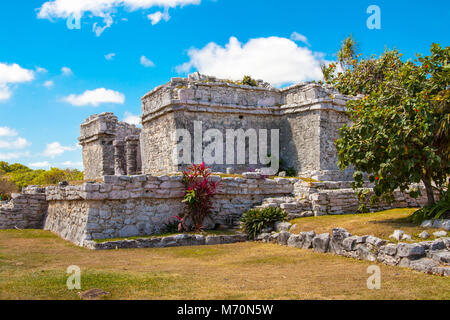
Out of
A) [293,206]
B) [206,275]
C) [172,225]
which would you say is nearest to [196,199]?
[172,225]

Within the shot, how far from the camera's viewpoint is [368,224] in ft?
29.8

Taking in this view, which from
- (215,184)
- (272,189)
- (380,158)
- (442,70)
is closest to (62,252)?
(215,184)

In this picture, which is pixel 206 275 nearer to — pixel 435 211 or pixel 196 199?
pixel 196 199

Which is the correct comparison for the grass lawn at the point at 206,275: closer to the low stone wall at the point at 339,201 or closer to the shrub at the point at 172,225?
the shrub at the point at 172,225

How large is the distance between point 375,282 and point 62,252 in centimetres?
673

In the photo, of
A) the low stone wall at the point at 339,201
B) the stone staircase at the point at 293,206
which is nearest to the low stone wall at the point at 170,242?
the stone staircase at the point at 293,206

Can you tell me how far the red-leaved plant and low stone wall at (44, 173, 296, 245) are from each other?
238 mm

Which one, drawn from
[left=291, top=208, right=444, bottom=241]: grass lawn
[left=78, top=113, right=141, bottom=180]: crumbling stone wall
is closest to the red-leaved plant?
[left=291, top=208, right=444, bottom=241]: grass lawn

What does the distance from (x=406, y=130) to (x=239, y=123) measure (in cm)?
895

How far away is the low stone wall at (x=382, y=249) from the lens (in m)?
6.63

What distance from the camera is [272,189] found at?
13.0 m

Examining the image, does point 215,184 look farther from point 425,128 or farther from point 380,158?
point 425,128

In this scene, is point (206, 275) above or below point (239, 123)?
below

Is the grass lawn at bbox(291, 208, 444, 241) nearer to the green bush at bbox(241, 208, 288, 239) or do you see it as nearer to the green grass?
the green grass
